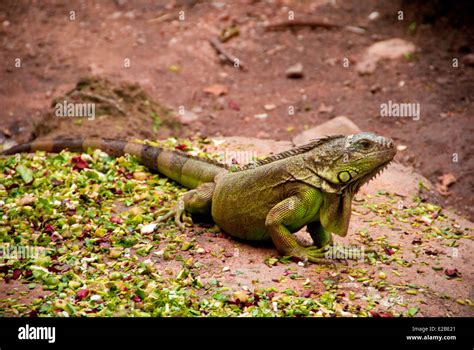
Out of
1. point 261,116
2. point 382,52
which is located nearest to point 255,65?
point 261,116

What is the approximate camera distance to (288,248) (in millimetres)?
5578

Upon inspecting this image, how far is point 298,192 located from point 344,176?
44 cm

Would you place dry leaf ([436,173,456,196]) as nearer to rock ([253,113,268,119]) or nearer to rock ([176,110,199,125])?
rock ([253,113,268,119])

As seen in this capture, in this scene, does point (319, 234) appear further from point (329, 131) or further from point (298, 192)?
→ point (329, 131)

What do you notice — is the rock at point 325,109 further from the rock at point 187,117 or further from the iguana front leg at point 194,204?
the iguana front leg at point 194,204

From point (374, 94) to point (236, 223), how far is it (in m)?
5.93

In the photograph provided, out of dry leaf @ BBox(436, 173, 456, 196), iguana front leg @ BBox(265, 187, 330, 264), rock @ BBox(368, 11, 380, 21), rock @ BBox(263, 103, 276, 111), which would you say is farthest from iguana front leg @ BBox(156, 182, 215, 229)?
rock @ BBox(368, 11, 380, 21)

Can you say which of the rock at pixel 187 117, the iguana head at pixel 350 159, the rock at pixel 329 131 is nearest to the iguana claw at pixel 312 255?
the iguana head at pixel 350 159

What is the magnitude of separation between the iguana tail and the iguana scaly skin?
51 centimetres

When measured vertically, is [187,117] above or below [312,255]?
above

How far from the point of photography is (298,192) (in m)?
5.53
